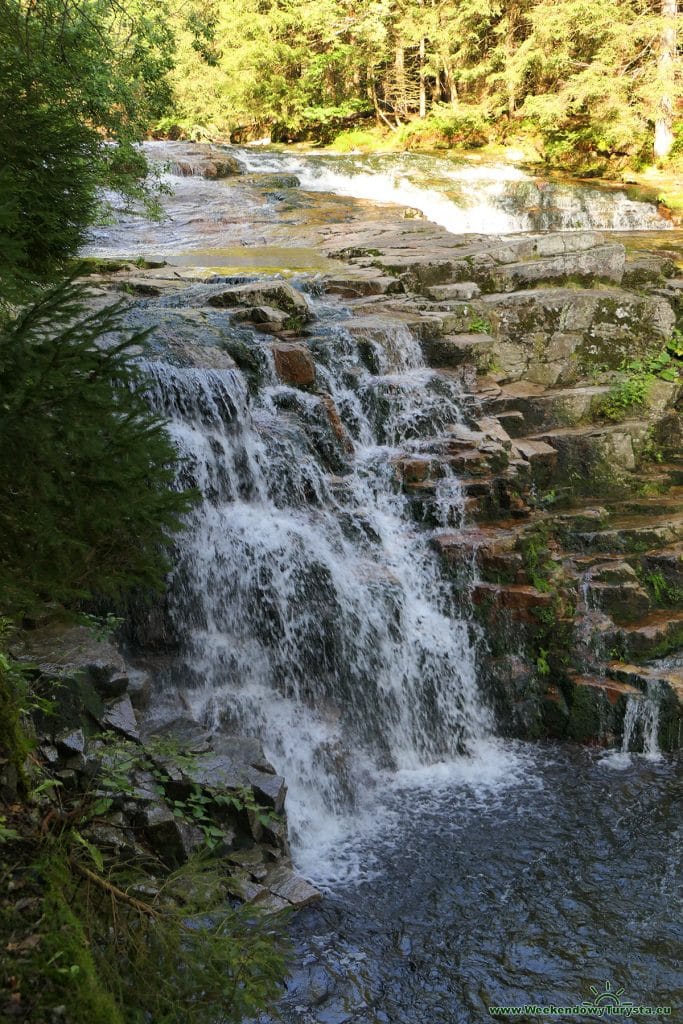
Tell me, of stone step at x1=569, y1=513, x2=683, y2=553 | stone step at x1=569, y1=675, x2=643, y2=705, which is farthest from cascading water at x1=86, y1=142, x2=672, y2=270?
stone step at x1=569, y1=675, x2=643, y2=705

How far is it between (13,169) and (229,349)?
4500 millimetres

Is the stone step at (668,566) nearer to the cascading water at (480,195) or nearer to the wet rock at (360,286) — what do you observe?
the wet rock at (360,286)

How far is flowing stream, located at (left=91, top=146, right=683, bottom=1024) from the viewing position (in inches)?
209

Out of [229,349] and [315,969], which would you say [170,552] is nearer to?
[229,349]

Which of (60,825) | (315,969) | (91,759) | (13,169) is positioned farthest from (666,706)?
(13,169)

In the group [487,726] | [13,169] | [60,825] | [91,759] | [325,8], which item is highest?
[325,8]

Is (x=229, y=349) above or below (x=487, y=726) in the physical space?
above

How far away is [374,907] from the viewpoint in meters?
5.74

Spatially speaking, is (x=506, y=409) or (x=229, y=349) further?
(x=506, y=409)

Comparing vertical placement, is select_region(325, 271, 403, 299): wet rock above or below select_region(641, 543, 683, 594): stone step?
above

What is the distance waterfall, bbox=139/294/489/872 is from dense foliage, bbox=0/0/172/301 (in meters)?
1.81

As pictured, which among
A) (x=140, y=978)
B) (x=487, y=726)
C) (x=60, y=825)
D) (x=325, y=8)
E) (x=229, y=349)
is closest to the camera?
(x=140, y=978)

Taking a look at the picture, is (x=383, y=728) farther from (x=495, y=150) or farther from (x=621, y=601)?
(x=495, y=150)

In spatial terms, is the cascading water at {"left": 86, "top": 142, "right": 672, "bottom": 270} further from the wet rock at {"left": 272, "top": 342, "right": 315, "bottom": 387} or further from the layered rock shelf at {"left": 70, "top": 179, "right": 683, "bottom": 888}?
the wet rock at {"left": 272, "top": 342, "right": 315, "bottom": 387}
